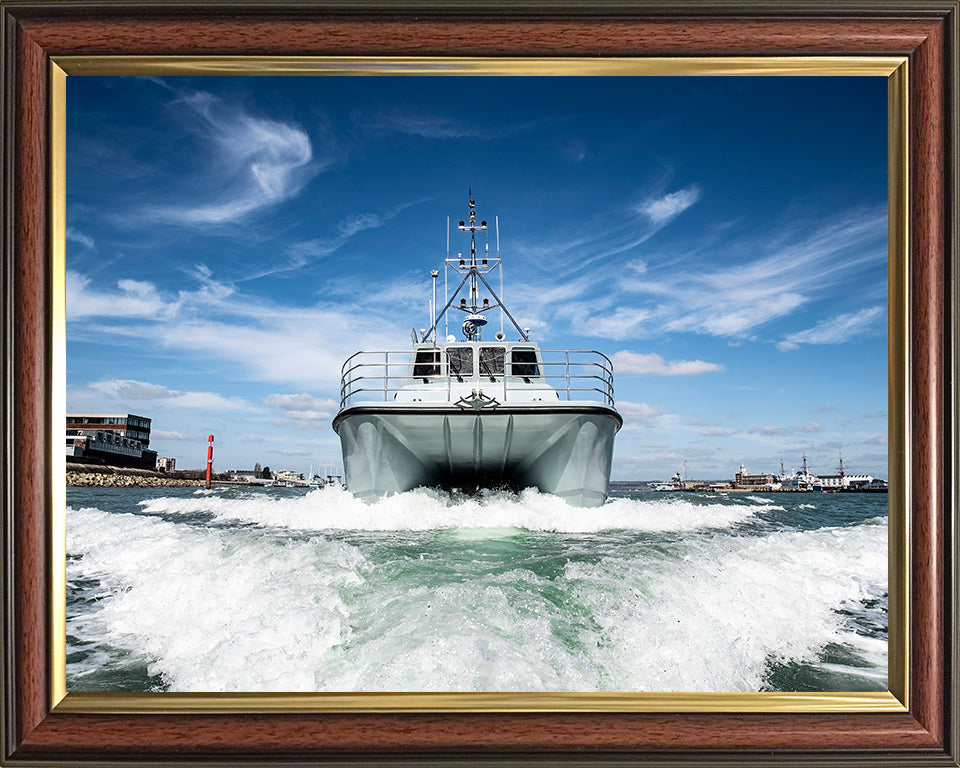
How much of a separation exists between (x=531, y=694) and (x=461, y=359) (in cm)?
648

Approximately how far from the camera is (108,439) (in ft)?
6.05

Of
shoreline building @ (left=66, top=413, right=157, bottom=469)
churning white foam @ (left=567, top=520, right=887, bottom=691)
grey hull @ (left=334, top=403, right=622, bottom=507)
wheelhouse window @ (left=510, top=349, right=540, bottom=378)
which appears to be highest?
wheelhouse window @ (left=510, top=349, right=540, bottom=378)

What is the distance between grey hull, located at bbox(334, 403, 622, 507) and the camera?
19.7 ft

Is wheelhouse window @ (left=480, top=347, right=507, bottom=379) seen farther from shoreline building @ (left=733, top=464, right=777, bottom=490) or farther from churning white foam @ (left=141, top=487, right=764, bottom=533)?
shoreline building @ (left=733, top=464, right=777, bottom=490)

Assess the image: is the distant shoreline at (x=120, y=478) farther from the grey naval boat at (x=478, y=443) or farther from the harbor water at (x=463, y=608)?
the grey naval boat at (x=478, y=443)

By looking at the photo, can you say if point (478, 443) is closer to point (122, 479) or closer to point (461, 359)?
point (461, 359)

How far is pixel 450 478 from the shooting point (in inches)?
256

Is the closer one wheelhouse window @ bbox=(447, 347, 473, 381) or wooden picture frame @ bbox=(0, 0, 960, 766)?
wooden picture frame @ bbox=(0, 0, 960, 766)

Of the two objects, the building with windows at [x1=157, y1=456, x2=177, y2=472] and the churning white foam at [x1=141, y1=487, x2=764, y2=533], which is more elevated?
the building with windows at [x1=157, y1=456, x2=177, y2=472]

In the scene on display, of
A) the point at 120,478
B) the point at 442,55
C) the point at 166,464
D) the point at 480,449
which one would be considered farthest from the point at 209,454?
the point at 480,449

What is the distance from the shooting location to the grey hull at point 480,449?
6.00 m

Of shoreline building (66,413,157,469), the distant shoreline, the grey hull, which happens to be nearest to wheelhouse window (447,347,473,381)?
the grey hull

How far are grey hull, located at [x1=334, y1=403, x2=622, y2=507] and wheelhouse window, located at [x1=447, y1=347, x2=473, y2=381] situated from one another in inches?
72.3

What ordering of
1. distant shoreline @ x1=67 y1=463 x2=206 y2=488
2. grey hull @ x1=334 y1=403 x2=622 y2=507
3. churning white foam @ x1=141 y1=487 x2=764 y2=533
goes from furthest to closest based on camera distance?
grey hull @ x1=334 y1=403 x2=622 y2=507
churning white foam @ x1=141 y1=487 x2=764 y2=533
distant shoreline @ x1=67 y1=463 x2=206 y2=488
